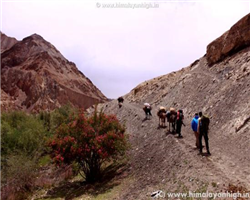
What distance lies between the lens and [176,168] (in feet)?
39.5

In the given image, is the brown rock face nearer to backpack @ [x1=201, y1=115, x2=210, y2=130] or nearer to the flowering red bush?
the flowering red bush

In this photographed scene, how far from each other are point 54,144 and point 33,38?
104m

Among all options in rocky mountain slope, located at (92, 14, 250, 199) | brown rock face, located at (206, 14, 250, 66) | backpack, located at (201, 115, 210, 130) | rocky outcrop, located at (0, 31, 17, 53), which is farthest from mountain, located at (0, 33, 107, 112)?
backpack, located at (201, 115, 210, 130)

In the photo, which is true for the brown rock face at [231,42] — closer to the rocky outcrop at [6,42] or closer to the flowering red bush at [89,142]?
the flowering red bush at [89,142]

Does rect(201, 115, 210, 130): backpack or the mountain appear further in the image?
the mountain

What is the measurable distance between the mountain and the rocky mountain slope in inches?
2154

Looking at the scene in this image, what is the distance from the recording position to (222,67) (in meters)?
28.2

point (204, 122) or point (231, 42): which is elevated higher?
point (231, 42)

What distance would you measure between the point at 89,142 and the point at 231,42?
20447mm

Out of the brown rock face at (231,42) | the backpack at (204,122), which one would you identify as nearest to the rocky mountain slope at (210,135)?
the brown rock face at (231,42)

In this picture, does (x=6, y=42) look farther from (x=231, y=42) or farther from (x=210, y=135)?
(x=210, y=135)

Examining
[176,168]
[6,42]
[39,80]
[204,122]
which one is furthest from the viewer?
[6,42]

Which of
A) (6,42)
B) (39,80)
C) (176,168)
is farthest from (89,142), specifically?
(6,42)

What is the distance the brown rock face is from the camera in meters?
27.7
